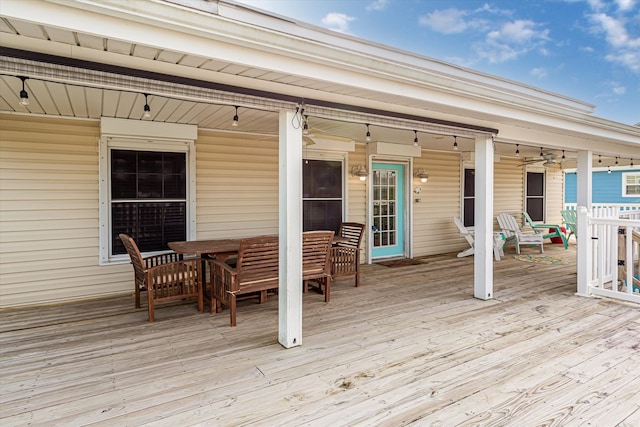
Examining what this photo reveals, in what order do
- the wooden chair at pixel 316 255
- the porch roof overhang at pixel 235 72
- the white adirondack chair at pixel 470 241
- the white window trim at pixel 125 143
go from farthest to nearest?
the white adirondack chair at pixel 470 241 → the white window trim at pixel 125 143 → the wooden chair at pixel 316 255 → the porch roof overhang at pixel 235 72

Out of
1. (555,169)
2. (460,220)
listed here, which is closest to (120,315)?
(460,220)

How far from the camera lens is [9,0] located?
69.4 inches

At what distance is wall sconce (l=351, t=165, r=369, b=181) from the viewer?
6715 mm

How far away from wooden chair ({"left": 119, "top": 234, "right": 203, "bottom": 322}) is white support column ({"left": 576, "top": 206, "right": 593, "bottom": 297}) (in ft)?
16.6

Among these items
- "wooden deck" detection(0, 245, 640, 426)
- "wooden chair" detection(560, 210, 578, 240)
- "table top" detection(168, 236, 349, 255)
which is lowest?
"wooden deck" detection(0, 245, 640, 426)

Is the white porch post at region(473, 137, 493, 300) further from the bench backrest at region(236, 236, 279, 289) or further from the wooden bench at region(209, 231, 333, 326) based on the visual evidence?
the bench backrest at region(236, 236, 279, 289)

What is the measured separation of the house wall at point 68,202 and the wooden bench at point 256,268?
1657 mm

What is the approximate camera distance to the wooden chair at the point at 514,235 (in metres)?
8.27

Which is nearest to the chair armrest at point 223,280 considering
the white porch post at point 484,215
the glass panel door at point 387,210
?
the white porch post at point 484,215

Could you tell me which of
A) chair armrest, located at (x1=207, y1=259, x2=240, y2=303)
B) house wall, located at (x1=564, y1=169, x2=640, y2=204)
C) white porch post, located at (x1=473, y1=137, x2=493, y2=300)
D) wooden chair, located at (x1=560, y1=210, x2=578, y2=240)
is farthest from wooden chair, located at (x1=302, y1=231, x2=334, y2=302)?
house wall, located at (x1=564, y1=169, x2=640, y2=204)

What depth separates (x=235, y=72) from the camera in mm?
2695

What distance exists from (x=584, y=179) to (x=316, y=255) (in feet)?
17.3

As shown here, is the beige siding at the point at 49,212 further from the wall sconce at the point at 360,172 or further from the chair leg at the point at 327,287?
the wall sconce at the point at 360,172

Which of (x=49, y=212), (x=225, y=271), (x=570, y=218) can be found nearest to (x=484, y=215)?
(x=225, y=271)
